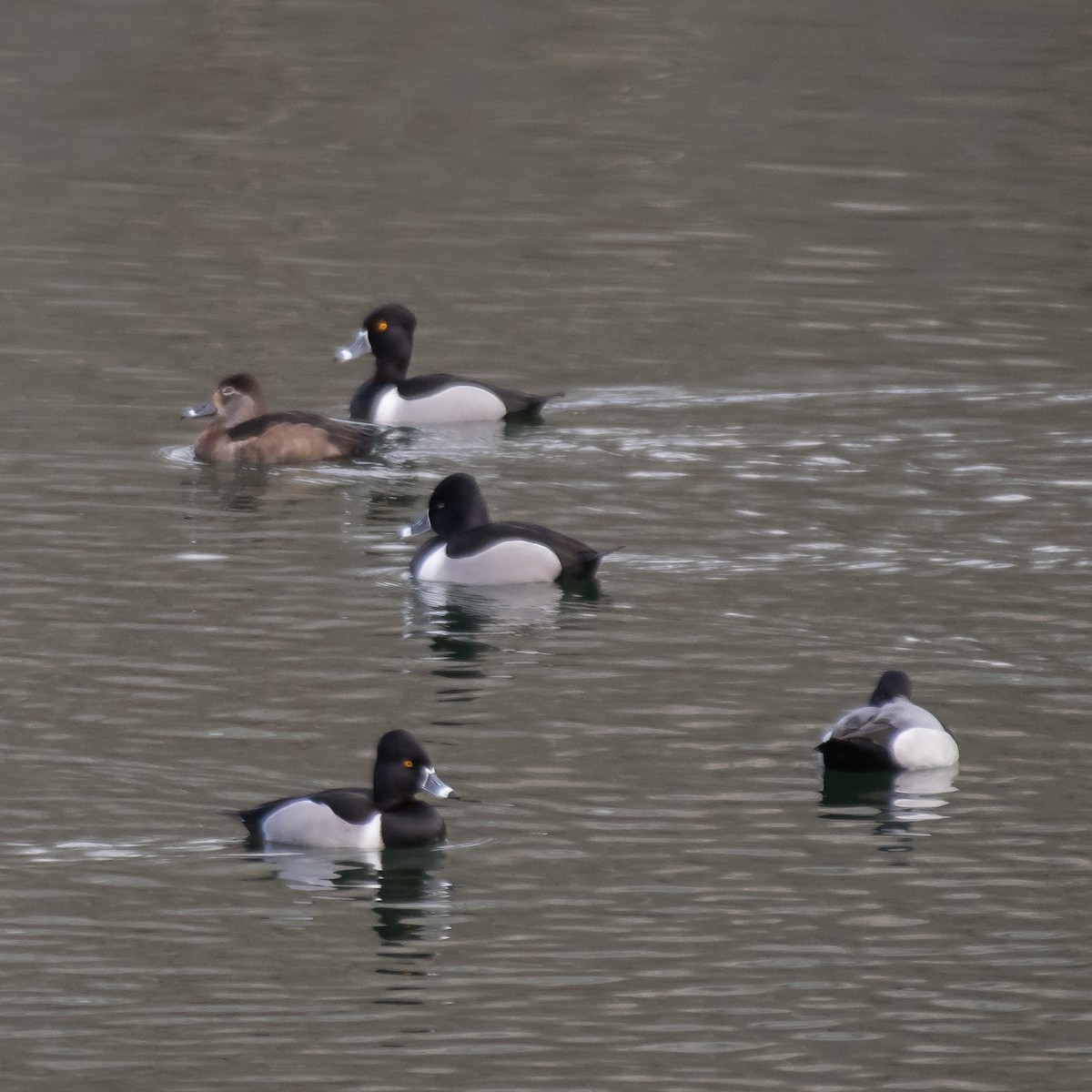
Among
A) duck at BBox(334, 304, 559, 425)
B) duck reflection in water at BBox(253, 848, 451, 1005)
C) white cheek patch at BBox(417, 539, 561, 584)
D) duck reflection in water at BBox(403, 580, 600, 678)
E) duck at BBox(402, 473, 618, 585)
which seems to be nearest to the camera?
duck reflection in water at BBox(253, 848, 451, 1005)

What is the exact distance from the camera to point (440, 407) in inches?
747

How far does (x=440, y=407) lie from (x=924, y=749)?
815 centimetres

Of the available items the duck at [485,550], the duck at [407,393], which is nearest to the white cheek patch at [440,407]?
the duck at [407,393]

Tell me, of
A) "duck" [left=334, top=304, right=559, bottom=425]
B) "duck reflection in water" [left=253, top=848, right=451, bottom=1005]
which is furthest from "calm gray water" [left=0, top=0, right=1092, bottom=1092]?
"duck" [left=334, top=304, right=559, bottom=425]

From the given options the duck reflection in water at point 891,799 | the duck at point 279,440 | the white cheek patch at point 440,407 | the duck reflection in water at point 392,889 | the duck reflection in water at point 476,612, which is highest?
the white cheek patch at point 440,407

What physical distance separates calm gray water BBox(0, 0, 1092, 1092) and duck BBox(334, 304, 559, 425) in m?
0.24

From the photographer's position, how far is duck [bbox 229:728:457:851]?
33.9ft

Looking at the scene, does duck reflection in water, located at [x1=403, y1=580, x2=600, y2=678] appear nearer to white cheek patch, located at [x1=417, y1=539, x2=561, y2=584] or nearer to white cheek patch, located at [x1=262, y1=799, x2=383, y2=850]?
white cheek patch, located at [x1=417, y1=539, x2=561, y2=584]

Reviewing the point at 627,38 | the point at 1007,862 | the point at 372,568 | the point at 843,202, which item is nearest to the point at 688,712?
the point at 1007,862

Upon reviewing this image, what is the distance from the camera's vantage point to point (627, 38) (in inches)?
1366

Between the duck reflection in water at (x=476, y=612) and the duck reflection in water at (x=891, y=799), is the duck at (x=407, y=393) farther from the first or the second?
the duck reflection in water at (x=891, y=799)

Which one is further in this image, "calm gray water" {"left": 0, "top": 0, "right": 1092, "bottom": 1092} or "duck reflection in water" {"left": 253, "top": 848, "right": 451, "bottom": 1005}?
"duck reflection in water" {"left": 253, "top": 848, "right": 451, "bottom": 1005}

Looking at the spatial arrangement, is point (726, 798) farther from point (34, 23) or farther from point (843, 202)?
point (34, 23)

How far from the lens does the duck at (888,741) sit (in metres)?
11.3
